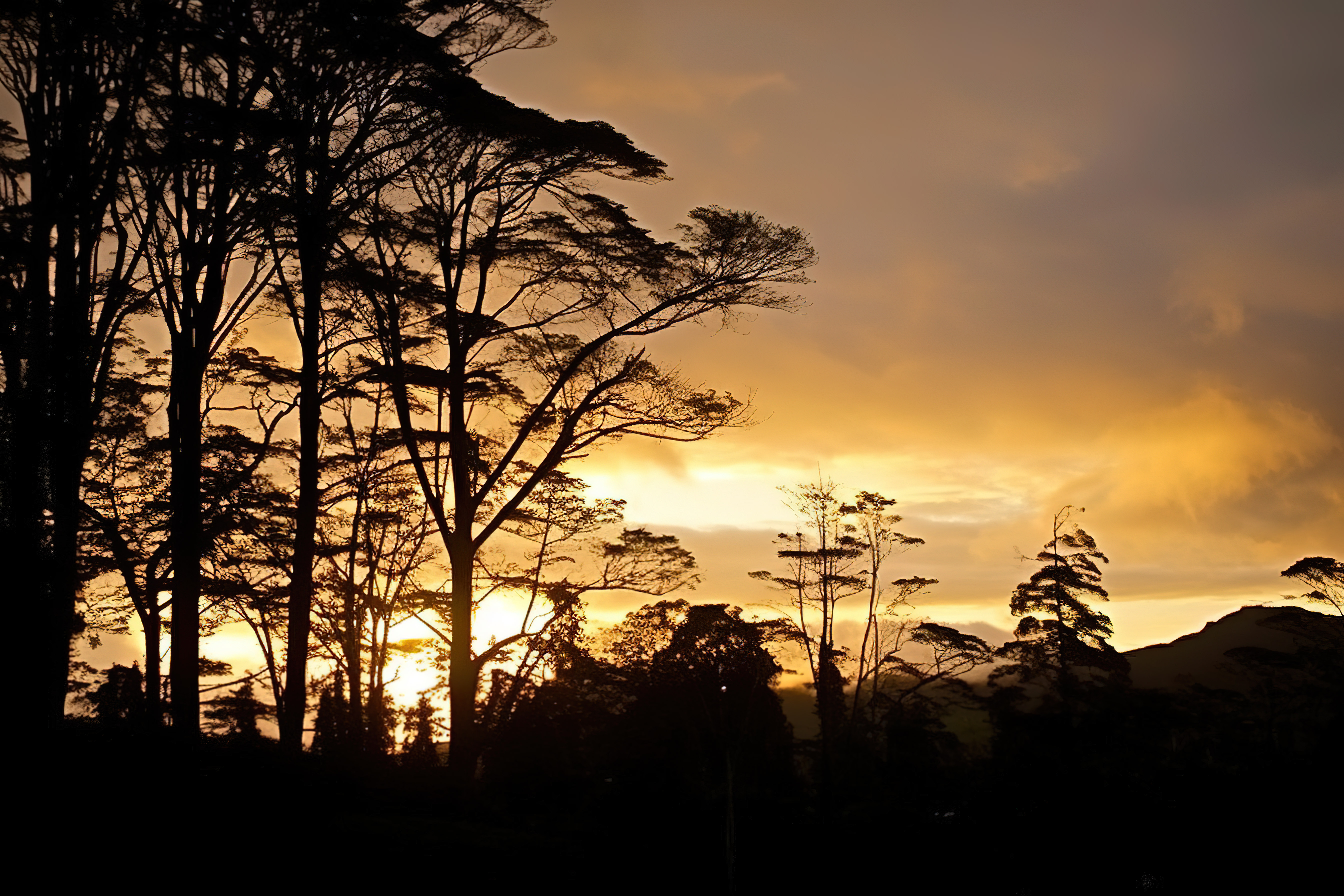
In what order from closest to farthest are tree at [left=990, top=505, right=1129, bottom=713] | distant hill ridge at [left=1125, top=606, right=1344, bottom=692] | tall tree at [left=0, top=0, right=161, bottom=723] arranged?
tall tree at [left=0, top=0, right=161, bottom=723] → tree at [left=990, top=505, right=1129, bottom=713] → distant hill ridge at [left=1125, top=606, right=1344, bottom=692]

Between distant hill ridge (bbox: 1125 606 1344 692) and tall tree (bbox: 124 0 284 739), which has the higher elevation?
tall tree (bbox: 124 0 284 739)

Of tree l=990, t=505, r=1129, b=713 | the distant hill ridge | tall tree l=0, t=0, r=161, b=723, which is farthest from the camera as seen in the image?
the distant hill ridge

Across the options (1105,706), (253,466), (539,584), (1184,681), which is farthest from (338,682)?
(1184,681)

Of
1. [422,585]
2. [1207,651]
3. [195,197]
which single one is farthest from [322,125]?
[1207,651]

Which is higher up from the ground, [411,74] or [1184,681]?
[411,74]

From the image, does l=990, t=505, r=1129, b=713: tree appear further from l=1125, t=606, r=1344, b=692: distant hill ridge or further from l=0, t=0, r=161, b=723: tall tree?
l=1125, t=606, r=1344, b=692: distant hill ridge

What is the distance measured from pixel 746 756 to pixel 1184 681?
49611 millimetres

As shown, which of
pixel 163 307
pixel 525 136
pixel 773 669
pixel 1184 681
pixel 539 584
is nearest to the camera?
pixel 163 307

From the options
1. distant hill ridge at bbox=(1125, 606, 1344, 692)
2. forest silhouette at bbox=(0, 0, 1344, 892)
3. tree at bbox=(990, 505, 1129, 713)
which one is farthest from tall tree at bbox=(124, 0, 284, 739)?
distant hill ridge at bbox=(1125, 606, 1344, 692)

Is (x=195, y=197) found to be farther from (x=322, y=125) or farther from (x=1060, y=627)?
(x=1060, y=627)

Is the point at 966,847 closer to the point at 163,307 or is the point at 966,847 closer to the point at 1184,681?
the point at 163,307

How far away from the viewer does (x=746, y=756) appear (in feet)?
117

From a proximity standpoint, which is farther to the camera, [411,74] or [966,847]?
[966,847]

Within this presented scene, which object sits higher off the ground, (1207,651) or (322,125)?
(322,125)
